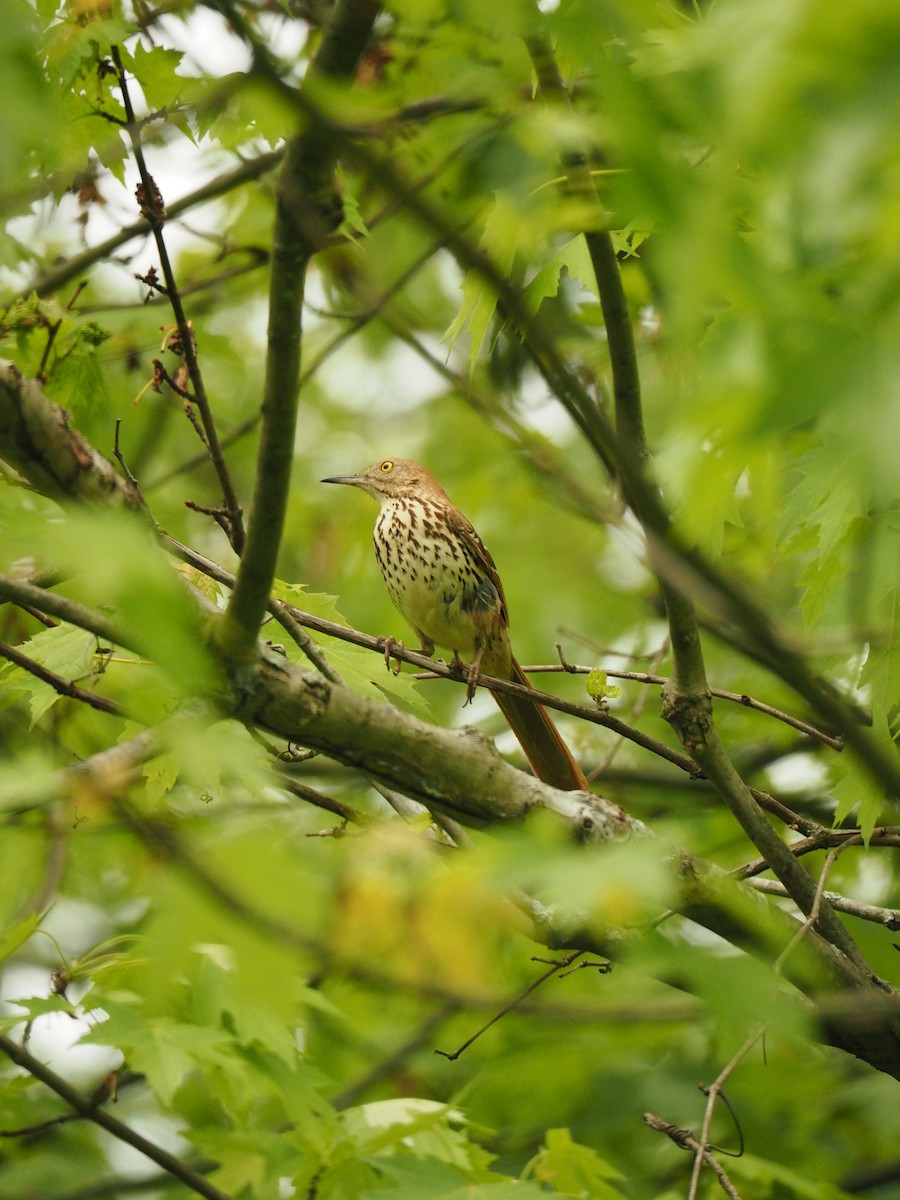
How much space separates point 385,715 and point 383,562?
309cm

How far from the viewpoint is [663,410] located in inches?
211

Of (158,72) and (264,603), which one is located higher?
(158,72)

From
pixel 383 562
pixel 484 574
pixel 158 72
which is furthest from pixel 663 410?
pixel 158 72

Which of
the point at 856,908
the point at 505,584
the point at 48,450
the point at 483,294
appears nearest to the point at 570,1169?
the point at 856,908

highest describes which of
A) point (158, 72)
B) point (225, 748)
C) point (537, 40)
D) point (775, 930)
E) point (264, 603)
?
point (158, 72)

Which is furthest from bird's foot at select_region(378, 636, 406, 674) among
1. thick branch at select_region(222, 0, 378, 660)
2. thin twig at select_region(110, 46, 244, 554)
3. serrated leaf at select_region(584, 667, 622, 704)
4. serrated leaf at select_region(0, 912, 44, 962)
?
thick branch at select_region(222, 0, 378, 660)

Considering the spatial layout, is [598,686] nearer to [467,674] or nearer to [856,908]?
[856,908]

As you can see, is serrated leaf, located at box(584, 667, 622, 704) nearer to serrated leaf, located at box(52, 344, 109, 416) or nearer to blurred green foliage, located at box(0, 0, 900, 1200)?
blurred green foliage, located at box(0, 0, 900, 1200)

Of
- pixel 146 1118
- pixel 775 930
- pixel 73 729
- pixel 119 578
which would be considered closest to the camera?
pixel 119 578

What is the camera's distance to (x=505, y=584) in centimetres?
773

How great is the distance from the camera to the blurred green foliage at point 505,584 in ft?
4.13

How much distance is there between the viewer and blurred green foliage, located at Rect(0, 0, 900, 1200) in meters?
1.26

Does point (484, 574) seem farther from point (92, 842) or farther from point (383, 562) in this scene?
point (92, 842)

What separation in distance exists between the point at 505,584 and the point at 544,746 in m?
3.24
